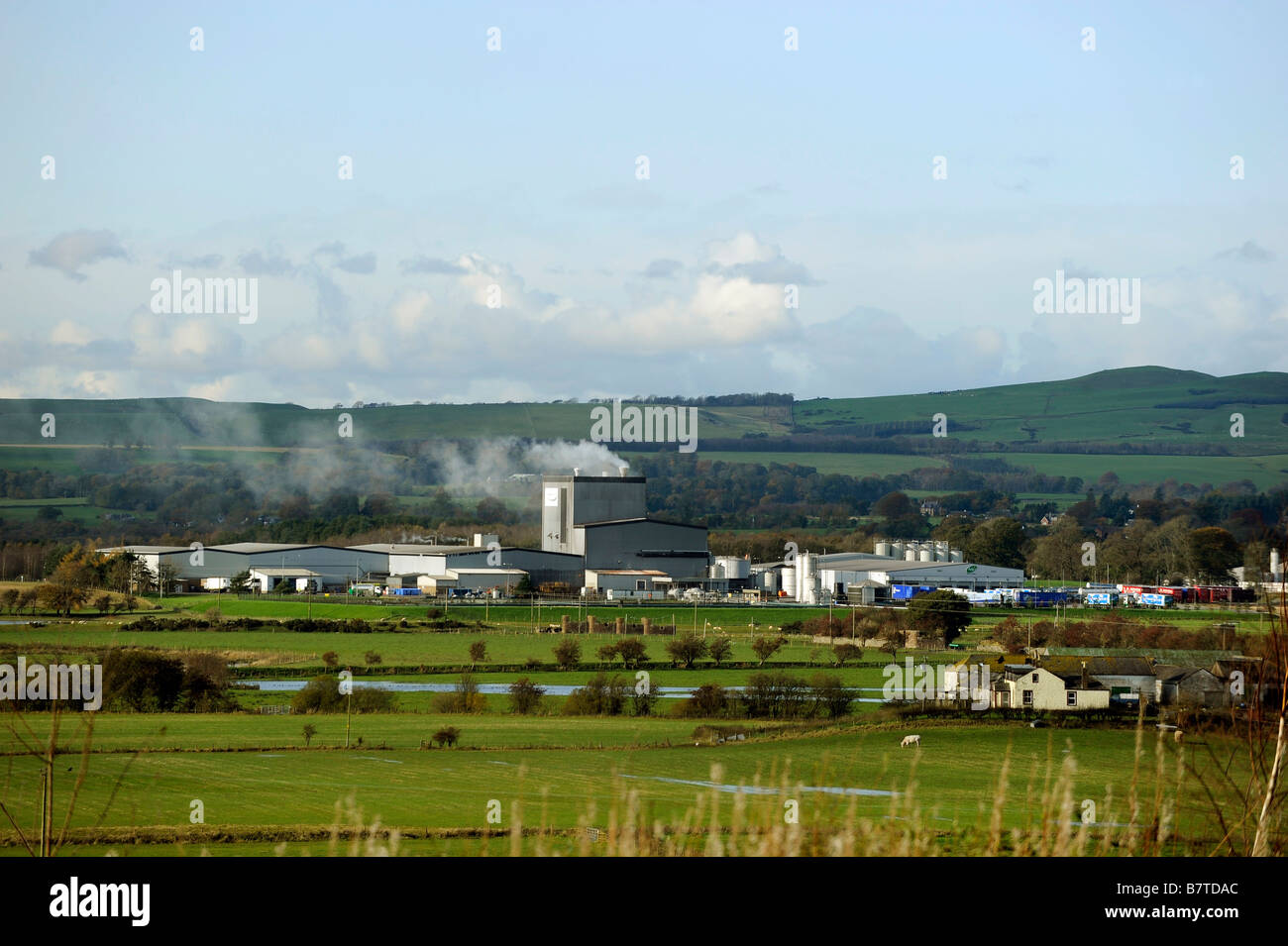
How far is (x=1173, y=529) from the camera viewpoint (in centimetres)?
10450

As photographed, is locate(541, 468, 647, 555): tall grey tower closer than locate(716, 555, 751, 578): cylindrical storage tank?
No

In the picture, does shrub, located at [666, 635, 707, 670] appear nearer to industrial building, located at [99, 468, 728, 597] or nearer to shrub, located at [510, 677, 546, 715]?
shrub, located at [510, 677, 546, 715]

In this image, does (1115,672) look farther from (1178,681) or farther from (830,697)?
(830,697)

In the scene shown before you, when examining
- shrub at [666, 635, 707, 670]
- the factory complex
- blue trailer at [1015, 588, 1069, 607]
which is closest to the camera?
shrub at [666, 635, 707, 670]

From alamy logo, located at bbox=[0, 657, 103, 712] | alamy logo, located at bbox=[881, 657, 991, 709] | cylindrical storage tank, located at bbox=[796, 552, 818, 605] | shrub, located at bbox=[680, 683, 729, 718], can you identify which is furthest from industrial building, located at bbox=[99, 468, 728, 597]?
alamy logo, located at bbox=[0, 657, 103, 712]

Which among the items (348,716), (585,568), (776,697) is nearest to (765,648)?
(776,697)
